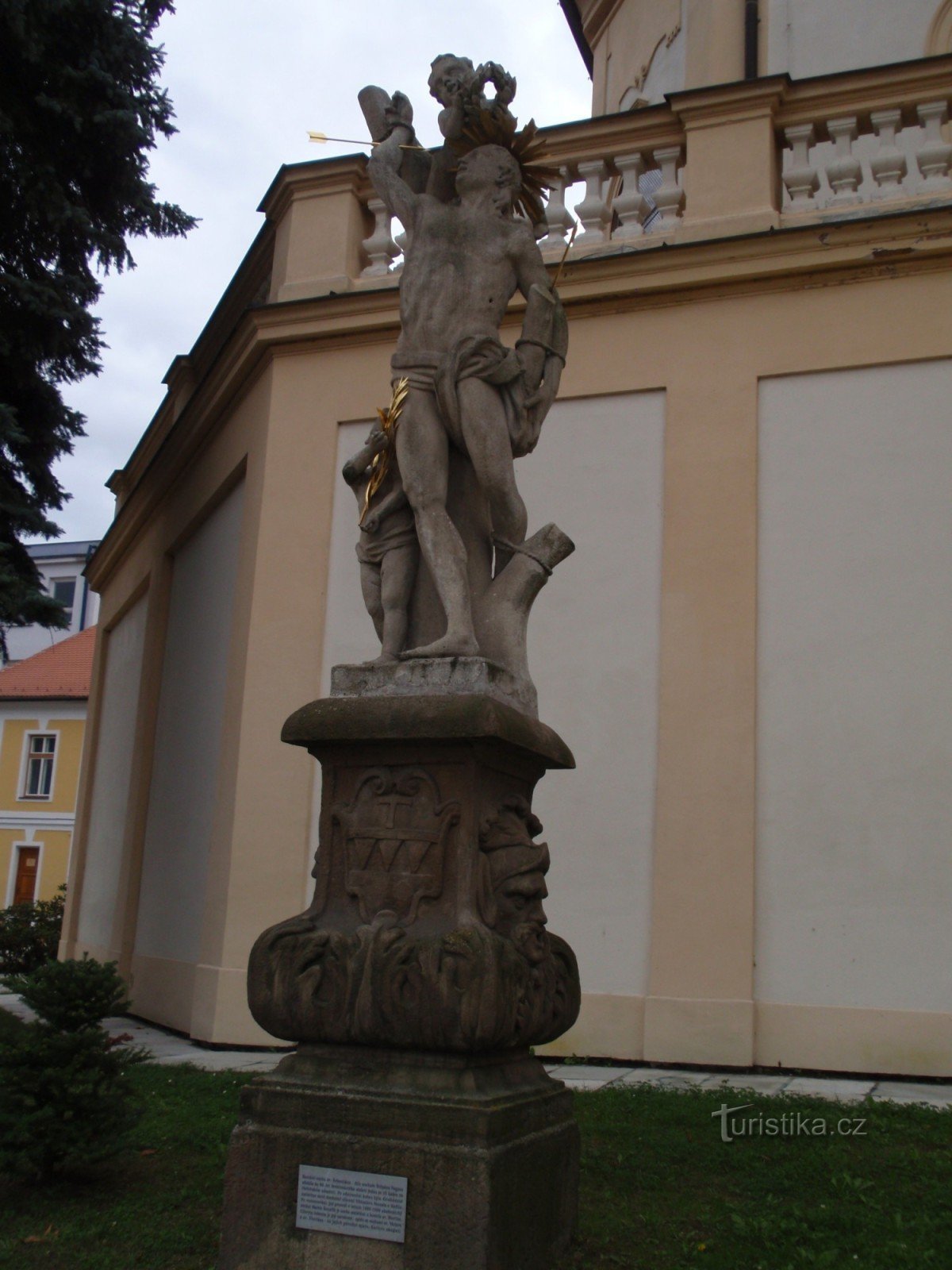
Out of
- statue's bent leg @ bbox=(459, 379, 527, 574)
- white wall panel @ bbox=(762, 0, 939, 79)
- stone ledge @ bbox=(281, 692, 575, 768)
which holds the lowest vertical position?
stone ledge @ bbox=(281, 692, 575, 768)

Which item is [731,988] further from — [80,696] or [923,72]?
[80,696]

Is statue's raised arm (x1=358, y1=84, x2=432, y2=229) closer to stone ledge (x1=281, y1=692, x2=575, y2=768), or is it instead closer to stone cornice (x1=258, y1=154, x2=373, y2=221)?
stone ledge (x1=281, y1=692, x2=575, y2=768)

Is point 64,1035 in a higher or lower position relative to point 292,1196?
higher

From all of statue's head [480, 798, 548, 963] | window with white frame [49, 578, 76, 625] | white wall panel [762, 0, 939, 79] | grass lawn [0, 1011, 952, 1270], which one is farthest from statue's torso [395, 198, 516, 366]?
window with white frame [49, 578, 76, 625]

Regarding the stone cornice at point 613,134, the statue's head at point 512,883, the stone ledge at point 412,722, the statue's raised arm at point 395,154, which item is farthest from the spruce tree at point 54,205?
the statue's head at point 512,883

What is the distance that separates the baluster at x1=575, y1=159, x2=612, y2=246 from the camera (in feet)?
29.2

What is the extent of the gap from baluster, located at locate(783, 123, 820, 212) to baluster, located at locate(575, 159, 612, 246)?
127 cm

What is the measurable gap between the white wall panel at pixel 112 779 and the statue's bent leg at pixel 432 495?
8.62 m

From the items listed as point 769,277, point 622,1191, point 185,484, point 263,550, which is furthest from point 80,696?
point 622,1191

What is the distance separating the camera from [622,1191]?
14.6 ft

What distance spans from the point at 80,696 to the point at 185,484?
24169 mm

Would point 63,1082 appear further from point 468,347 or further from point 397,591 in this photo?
point 468,347

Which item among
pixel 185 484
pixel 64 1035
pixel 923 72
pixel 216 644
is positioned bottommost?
pixel 64 1035

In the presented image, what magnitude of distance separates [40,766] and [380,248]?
28.6 m
